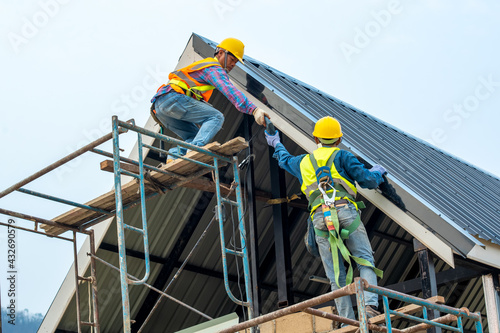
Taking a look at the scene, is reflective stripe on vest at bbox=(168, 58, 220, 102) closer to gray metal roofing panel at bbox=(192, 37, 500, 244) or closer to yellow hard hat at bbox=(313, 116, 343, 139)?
gray metal roofing panel at bbox=(192, 37, 500, 244)

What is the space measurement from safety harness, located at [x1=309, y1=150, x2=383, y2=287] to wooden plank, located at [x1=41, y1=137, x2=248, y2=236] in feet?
3.67

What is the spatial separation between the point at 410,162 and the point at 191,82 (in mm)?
3231

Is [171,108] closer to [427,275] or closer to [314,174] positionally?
[314,174]

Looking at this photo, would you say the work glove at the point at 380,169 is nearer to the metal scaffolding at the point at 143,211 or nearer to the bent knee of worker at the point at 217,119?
the metal scaffolding at the point at 143,211

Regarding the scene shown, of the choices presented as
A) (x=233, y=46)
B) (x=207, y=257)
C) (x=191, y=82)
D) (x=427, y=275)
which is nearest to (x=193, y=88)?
(x=191, y=82)

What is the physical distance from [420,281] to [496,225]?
1.30 m

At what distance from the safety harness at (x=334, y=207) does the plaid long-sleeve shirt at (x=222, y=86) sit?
138 cm

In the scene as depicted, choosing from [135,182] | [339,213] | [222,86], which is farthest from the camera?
[222,86]

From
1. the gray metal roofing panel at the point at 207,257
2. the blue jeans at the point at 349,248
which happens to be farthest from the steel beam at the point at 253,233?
the blue jeans at the point at 349,248

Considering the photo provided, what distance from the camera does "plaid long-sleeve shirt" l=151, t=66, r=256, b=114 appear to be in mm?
9320

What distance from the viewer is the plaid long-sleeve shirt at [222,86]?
9.32 m

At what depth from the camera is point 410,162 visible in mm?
10906

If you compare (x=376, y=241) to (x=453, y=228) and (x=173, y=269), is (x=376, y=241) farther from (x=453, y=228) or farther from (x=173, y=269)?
(x=453, y=228)

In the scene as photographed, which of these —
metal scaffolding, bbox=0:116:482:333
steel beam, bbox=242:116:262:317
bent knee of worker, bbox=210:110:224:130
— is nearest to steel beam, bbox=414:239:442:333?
metal scaffolding, bbox=0:116:482:333
